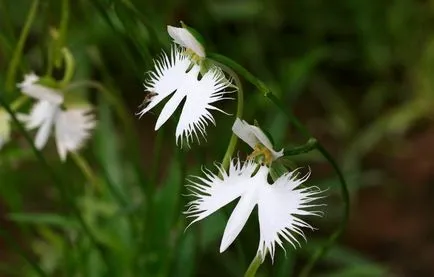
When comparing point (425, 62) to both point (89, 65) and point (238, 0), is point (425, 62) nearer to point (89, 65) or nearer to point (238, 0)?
point (238, 0)

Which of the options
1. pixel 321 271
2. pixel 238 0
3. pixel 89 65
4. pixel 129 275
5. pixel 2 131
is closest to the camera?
pixel 2 131

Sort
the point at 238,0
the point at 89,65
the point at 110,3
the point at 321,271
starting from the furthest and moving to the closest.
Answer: the point at 238,0, the point at 89,65, the point at 321,271, the point at 110,3

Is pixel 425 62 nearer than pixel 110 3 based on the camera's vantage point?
No

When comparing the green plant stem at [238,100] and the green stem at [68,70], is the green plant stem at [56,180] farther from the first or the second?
the green plant stem at [238,100]

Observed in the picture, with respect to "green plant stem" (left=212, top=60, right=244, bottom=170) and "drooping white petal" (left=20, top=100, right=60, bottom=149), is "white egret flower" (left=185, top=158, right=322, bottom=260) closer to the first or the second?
"green plant stem" (left=212, top=60, right=244, bottom=170)

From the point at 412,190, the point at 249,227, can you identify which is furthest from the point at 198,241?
the point at 412,190

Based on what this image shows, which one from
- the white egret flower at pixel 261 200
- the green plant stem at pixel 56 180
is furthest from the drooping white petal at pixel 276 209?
the green plant stem at pixel 56 180

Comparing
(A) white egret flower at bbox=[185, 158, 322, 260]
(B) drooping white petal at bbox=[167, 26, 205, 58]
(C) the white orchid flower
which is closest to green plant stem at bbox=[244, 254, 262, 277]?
(A) white egret flower at bbox=[185, 158, 322, 260]

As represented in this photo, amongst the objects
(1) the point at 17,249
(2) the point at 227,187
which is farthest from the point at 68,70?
(2) the point at 227,187
